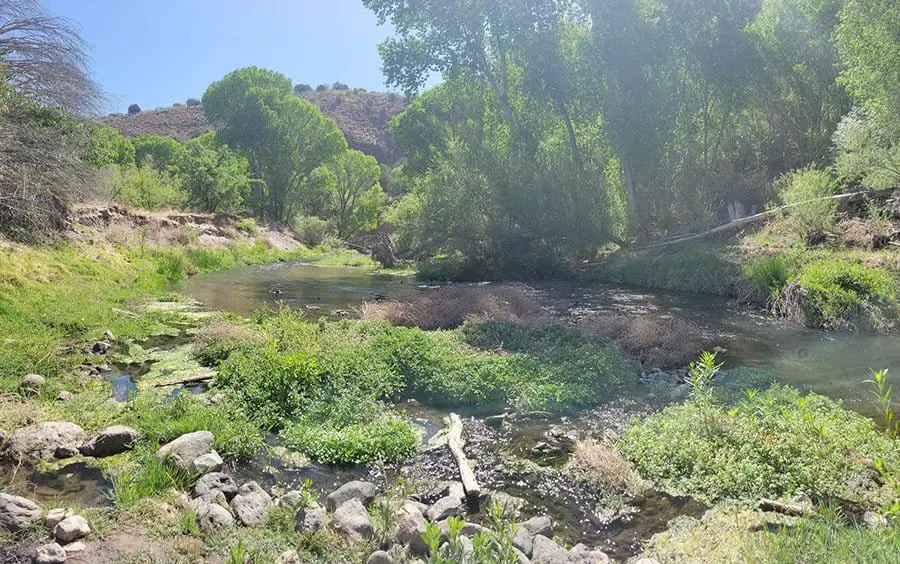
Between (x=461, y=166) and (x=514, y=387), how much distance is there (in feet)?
74.0

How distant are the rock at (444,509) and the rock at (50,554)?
327cm

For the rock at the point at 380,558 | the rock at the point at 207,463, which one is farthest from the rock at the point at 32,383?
the rock at the point at 380,558

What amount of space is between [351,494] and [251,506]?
108 centimetres

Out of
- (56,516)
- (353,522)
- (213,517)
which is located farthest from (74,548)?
(353,522)

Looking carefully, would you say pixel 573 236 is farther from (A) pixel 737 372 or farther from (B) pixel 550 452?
(B) pixel 550 452

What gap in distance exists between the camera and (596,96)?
31141 millimetres

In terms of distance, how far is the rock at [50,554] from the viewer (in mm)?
4398

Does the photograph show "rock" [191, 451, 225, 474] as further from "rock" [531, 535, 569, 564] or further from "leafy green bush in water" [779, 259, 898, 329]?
"leafy green bush in water" [779, 259, 898, 329]

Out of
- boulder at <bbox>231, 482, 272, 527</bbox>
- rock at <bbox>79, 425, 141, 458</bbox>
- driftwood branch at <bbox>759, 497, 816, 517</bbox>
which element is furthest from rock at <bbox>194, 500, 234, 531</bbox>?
driftwood branch at <bbox>759, 497, 816, 517</bbox>

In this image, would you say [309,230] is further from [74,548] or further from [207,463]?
[74,548]

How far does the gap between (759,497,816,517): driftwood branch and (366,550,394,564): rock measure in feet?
13.6

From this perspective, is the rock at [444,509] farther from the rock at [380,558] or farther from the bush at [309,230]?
the bush at [309,230]

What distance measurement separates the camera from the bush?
6088 cm

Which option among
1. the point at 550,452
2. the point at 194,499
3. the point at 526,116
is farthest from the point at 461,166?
the point at 194,499
